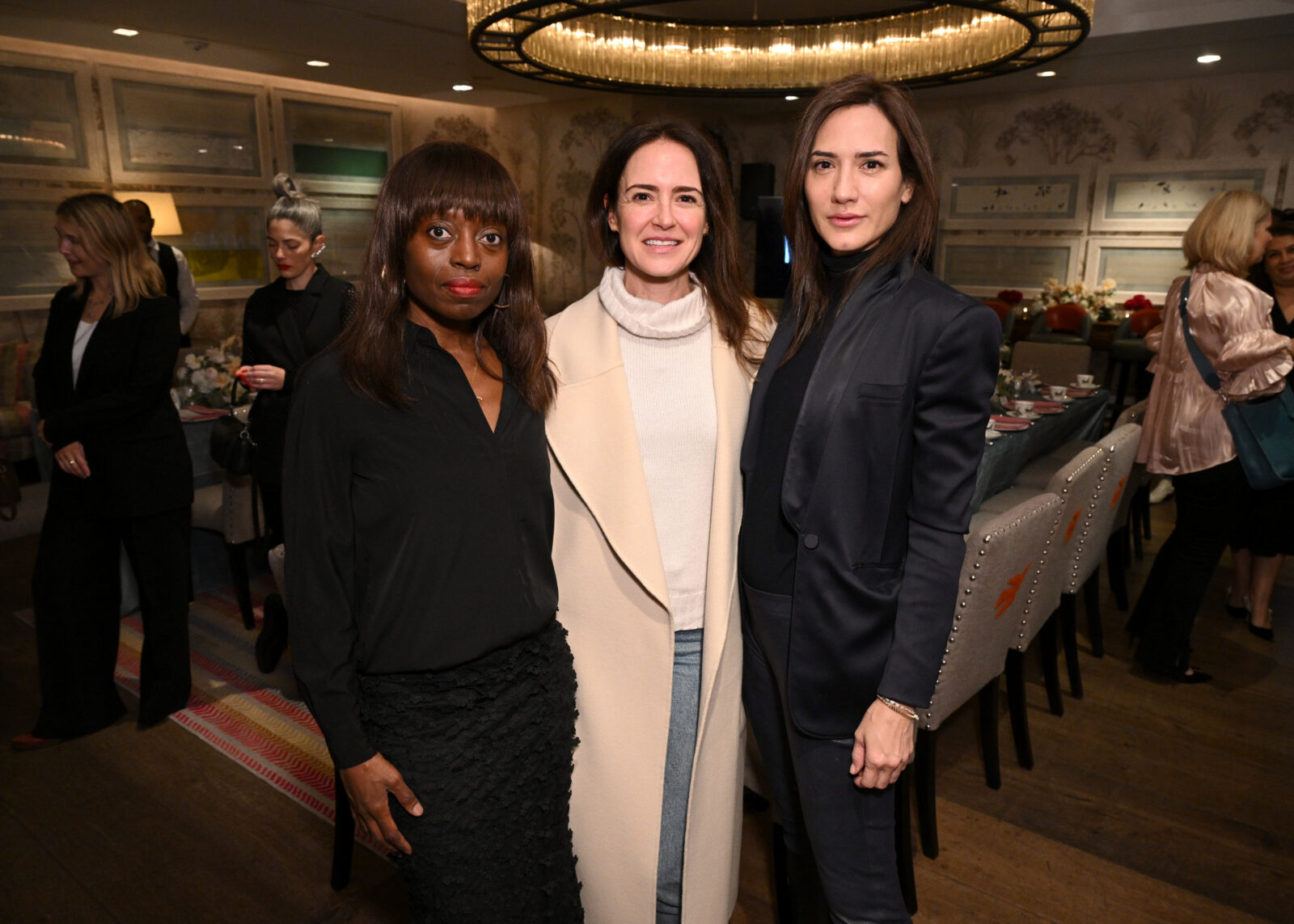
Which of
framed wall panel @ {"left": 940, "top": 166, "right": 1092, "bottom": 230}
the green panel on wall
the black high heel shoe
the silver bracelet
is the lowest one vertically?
the black high heel shoe

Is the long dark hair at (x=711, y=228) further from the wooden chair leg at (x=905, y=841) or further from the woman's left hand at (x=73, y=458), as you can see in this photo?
the woman's left hand at (x=73, y=458)

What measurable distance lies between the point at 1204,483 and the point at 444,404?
2936 millimetres

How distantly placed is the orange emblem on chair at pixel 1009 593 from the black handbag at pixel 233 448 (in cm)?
239

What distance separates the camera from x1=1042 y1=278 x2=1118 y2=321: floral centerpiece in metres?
7.69

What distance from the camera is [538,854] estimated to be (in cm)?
134

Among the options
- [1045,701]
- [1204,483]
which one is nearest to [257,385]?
[1045,701]

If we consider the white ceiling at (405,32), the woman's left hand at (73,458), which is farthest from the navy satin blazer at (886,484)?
the white ceiling at (405,32)

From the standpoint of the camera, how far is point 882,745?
127 cm

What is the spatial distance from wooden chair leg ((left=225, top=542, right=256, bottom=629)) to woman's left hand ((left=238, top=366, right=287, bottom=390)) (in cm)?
95

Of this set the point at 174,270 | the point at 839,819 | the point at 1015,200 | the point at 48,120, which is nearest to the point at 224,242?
the point at 48,120

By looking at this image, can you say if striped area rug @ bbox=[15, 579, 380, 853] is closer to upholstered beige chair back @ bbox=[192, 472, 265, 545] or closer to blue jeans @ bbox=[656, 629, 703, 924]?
upholstered beige chair back @ bbox=[192, 472, 265, 545]

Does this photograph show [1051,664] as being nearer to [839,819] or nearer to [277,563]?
[839,819]

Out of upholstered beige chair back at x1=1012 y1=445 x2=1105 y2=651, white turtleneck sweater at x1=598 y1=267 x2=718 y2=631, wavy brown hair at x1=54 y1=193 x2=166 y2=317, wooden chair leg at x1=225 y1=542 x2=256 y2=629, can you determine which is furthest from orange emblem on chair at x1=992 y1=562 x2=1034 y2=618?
wooden chair leg at x1=225 y1=542 x2=256 y2=629

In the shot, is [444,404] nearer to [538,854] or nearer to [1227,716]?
[538,854]
